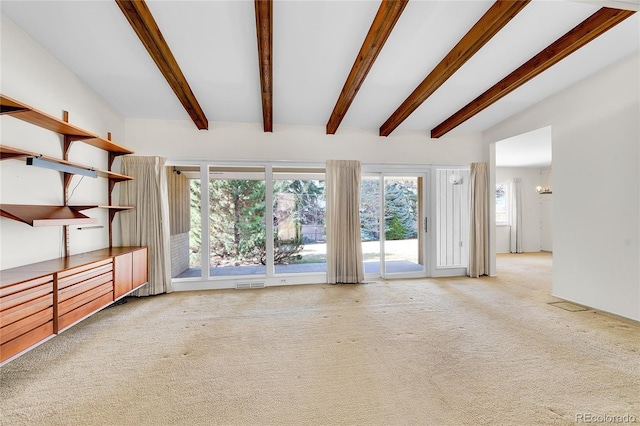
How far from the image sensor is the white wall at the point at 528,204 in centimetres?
749

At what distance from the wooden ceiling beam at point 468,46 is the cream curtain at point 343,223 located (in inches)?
51.9

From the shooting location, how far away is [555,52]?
2760 mm

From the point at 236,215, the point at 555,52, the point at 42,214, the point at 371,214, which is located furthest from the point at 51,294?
the point at 555,52

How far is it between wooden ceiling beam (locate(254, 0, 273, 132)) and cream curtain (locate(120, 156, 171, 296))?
6.28ft

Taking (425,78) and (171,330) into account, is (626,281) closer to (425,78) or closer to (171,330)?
(425,78)

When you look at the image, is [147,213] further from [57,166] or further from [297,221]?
[297,221]

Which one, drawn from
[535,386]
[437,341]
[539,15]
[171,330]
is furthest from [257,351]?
[539,15]

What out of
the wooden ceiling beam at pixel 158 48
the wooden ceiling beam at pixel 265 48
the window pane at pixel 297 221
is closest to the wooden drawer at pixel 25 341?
the wooden ceiling beam at pixel 158 48

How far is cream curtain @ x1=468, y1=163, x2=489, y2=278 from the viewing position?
15.6 feet

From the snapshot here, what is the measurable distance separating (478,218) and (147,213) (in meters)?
5.60

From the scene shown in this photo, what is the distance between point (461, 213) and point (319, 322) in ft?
12.1

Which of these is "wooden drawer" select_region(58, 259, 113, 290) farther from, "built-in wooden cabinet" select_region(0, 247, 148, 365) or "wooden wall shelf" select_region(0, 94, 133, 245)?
"wooden wall shelf" select_region(0, 94, 133, 245)

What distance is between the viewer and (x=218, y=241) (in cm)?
450

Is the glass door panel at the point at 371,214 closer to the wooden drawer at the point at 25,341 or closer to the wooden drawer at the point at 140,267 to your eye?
the wooden drawer at the point at 140,267
